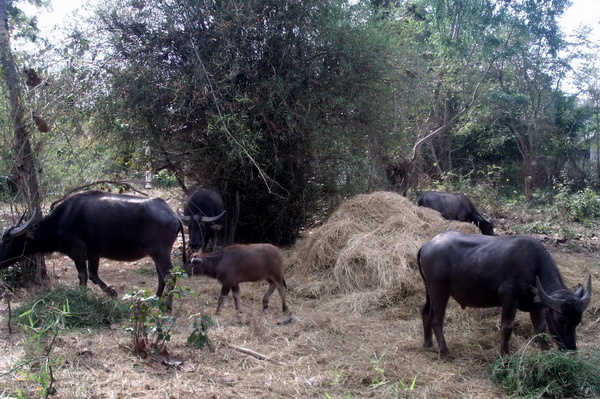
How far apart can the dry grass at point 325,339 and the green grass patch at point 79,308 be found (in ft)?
0.89

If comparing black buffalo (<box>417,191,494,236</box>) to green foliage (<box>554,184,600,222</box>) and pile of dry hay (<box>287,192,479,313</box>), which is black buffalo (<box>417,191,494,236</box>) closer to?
pile of dry hay (<box>287,192,479,313</box>)

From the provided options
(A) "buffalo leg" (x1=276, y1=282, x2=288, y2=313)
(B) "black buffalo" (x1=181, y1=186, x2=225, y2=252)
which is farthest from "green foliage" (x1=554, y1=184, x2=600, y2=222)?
(A) "buffalo leg" (x1=276, y1=282, x2=288, y2=313)

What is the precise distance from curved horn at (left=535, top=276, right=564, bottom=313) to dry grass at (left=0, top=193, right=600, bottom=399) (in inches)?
32.6

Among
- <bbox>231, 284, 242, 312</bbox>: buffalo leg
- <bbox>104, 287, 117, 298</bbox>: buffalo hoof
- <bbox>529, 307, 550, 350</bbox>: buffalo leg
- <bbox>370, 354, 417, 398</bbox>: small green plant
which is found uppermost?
<bbox>529, 307, 550, 350</bbox>: buffalo leg

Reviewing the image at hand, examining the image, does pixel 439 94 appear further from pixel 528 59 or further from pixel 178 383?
pixel 178 383

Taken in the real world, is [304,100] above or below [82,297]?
above

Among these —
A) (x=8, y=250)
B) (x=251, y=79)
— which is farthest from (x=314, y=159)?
(x=8, y=250)

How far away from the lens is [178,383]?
4465 mm

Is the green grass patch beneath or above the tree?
beneath

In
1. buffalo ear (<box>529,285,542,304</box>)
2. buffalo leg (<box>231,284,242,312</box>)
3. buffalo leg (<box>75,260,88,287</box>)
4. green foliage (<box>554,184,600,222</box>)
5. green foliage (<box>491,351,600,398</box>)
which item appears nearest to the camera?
green foliage (<box>491,351,600,398</box>)

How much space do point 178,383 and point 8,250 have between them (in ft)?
13.9

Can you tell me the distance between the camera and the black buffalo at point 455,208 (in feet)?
42.3

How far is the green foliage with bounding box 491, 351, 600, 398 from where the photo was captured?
14.4ft

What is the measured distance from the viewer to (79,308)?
242 inches
